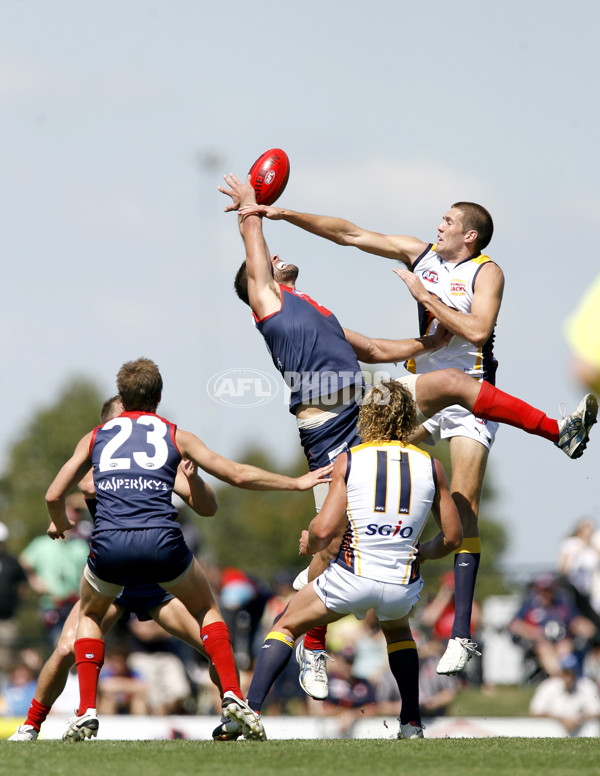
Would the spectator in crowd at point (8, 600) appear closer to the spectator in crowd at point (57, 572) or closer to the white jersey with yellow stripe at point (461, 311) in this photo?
the spectator in crowd at point (57, 572)

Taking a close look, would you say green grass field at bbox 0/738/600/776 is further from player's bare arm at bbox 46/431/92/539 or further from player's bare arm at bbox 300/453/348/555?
player's bare arm at bbox 46/431/92/539

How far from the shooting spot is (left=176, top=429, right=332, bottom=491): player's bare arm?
614 centimetres

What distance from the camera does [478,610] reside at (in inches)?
549

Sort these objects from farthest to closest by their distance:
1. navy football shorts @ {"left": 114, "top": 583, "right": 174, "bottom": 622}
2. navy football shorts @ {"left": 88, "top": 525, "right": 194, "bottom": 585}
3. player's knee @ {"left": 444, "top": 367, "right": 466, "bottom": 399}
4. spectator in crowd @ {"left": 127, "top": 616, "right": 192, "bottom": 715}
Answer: spectator in crowd @ {"left": 127, "top": 616, "right": 192, "bottom": 715} → navy football shorts @ {"left": 114, "top": 583, "right": 174, "bottom": 622} → player's knee @ {"left": 444, "top": 367, "right": 466, "bottom": 399} → navy football shorts @ {"left": 88, "top": 525, "right": 194, "bottom": 585}

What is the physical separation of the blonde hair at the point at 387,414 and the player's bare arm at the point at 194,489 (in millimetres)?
1062

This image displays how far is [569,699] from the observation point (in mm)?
11953

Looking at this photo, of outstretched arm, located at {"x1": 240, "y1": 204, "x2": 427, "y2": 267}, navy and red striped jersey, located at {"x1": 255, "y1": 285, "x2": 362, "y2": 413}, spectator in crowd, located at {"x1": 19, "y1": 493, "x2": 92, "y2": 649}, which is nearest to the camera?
navy and red striped jersey, located at {"x1": 255, "y1": 285, "x2": 362, "y2": 413}

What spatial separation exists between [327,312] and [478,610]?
7.81 m

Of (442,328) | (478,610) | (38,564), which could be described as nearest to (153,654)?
(38,564)

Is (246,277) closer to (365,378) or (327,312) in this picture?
(327,312)

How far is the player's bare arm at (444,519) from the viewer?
6.36 metres

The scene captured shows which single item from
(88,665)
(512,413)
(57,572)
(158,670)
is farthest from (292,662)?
(512,413)

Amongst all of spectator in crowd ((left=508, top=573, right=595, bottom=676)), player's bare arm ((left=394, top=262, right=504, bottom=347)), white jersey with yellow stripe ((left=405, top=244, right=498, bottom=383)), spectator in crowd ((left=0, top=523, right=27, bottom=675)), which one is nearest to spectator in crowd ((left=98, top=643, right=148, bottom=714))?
spectator in crowd ((left=0, top=523, right=27, bottom=675))

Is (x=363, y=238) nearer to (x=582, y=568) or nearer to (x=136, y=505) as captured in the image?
(x=136, y=505)
